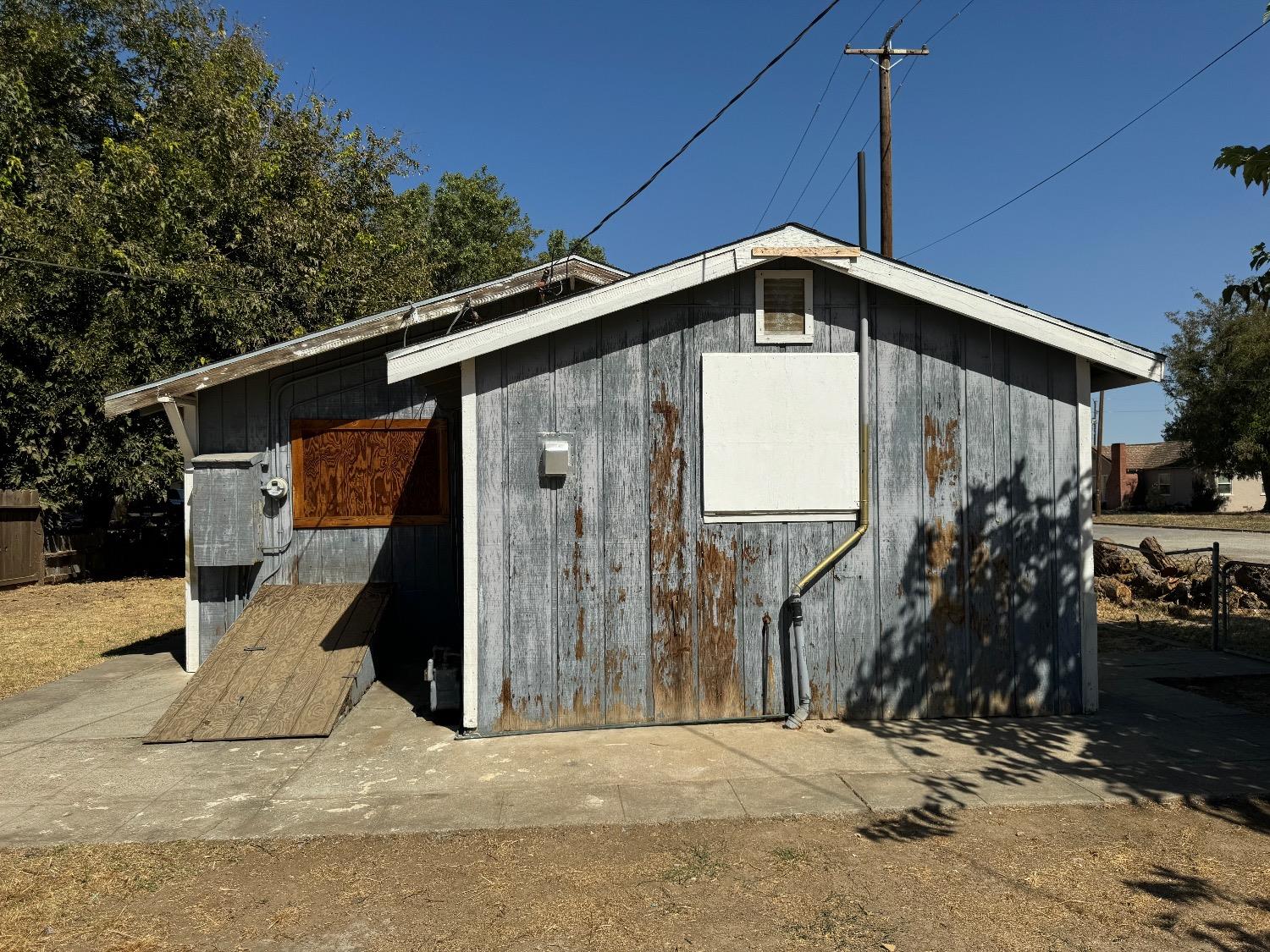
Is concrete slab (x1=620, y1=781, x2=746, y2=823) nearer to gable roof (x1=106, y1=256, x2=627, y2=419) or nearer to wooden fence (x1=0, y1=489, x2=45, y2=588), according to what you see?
gable roof (x1=106, y1=256, x2=627, y2=419)

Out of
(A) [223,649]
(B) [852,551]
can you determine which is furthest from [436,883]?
(A) [223,649]

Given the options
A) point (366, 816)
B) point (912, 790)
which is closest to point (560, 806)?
point (366, 816)

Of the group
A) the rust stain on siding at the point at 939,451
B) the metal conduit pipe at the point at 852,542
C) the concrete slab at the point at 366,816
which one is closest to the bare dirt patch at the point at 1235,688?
the rust stain on siding at the point at 939,451

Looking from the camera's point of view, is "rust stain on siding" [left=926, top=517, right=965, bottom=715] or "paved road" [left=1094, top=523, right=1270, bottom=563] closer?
"rust stain on siding" [left=926, top=517, right=965, bottom=715]

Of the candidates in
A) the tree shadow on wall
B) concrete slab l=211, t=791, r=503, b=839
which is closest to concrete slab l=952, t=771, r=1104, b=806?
the tree shadow on wall

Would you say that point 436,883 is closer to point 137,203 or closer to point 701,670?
point 701,670

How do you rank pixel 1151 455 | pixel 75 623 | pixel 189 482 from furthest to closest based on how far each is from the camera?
pixel 1151 455
pixel 75 623
pixel 189 482

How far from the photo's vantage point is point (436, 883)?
11.8ft

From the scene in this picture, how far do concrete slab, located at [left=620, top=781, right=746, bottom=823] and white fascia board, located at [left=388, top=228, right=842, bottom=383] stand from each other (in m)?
3.06

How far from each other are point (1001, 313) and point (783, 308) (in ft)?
5.19

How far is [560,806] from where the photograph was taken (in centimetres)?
440

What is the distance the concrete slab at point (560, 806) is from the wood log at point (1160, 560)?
10.5 meters

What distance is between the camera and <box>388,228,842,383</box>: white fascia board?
550 centimetres

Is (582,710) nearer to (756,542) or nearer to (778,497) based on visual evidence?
(756,542)
